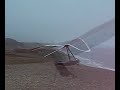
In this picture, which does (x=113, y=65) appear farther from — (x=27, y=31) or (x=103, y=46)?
(x=27, y=31)

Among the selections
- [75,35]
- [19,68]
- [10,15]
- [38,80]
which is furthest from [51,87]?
[10,15]

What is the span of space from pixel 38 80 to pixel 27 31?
0.96 ft

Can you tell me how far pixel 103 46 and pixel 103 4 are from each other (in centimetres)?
24

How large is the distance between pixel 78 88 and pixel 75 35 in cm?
31

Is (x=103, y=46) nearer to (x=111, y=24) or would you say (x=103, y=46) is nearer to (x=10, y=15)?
(x=111, y=24)

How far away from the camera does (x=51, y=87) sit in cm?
100

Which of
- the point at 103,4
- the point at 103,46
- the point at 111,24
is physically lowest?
the point at 103,46

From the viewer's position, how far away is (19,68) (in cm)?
100

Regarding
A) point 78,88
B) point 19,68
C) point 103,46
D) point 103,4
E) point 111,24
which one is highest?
point 103,4

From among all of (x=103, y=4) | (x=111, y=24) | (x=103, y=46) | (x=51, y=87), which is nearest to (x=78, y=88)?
(x=51, y=87)

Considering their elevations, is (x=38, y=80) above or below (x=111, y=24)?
below

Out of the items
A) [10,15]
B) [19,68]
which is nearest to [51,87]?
[19,68]

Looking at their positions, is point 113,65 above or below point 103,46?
below

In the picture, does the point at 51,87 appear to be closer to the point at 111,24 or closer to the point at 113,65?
the point at 113,65
